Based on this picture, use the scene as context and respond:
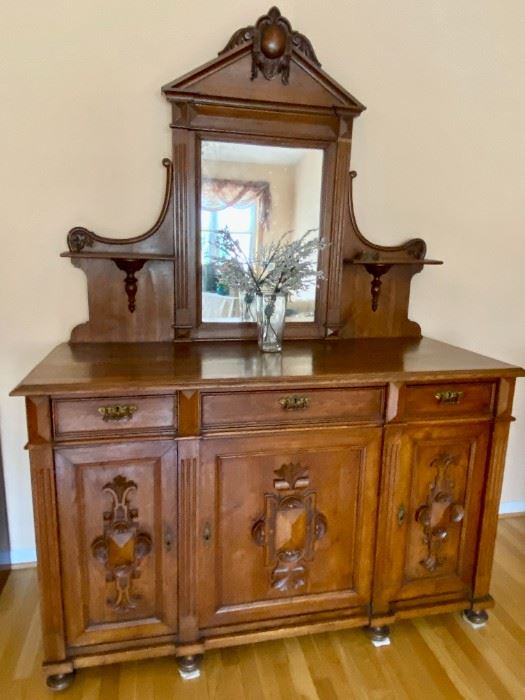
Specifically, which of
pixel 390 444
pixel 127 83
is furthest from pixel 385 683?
pixel 127 83

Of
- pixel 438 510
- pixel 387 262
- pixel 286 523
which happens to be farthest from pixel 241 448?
pixel 387 262

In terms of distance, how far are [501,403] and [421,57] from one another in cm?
140

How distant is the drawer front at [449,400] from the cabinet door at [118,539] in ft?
2.48

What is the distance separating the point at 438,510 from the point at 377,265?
928 mm

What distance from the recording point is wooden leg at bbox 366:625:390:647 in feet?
5.44

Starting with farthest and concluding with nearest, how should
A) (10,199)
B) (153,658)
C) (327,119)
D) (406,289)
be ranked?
(406,289) → (327,119) → (10,199) → (153,658)

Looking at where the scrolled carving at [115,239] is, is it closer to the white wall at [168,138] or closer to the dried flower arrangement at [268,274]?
the white wall at [168,138]

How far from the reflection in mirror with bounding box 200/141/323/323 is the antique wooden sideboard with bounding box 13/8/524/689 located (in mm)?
28

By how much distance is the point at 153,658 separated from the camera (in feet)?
5.22

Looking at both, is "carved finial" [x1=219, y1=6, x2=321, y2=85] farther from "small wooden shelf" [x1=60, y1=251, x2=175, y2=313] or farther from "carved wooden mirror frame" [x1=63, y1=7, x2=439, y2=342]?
"small wooden shelf" [x1=60, y1=251, x2=175, y2=313]

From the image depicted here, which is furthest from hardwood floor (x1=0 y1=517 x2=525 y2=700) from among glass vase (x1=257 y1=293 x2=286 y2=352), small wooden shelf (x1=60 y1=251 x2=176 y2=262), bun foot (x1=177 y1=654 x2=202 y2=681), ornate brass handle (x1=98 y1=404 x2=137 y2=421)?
small wooden shelf (x1=60 y1=251 x2=176 y2=262)

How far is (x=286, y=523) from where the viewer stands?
152 centimetres

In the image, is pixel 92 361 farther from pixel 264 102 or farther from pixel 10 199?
pixel 264 102

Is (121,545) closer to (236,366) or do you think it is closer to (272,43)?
(236,366)
